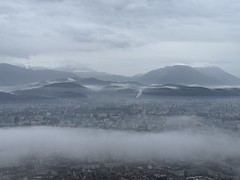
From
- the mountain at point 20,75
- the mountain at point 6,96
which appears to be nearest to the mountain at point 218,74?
the mountain at point 20,75

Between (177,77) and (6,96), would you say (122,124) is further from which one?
(177,77)

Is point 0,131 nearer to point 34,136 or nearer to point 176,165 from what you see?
point 34,136

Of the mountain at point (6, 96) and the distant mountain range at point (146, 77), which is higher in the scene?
the distant mountain range at point (146, 77)

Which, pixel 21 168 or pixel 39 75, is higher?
pixel 39 75

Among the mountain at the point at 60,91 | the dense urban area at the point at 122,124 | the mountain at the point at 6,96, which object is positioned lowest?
the dense urban area at the point at 122,124

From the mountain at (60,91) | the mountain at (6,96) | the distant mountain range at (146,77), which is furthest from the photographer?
the distant mountain range at (146,77)

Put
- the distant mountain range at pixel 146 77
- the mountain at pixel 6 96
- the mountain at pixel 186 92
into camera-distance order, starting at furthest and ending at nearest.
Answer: the distant mountain range at pixel 146 77 < the mountain at pixel 186 92 < the mountain at pixel 6 96

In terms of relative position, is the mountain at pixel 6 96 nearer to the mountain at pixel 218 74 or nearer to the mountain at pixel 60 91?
the mountain at pixel 60 91

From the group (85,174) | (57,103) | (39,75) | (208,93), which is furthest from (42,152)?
(39,75)

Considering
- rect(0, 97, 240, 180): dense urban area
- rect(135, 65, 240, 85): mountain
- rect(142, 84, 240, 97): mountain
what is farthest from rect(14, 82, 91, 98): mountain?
rect(135, 65, 240, 85): mountain

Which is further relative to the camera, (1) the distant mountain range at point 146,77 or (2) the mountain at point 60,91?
(1) the distant mountain range at point 146,77
